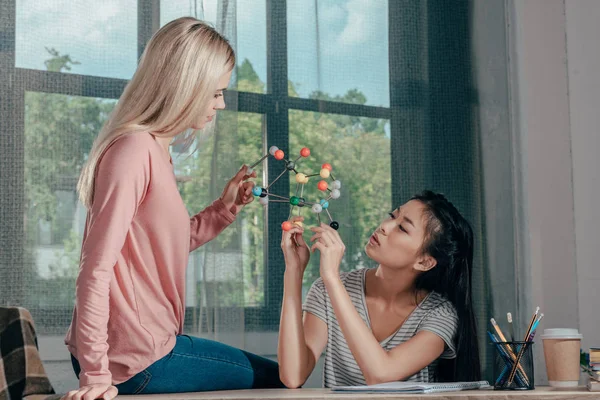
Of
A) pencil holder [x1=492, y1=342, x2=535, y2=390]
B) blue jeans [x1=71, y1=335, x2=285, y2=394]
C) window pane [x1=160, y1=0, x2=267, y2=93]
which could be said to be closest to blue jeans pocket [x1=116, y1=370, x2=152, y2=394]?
blue jeans [x1=71, y1=335, x2=285, y2=394]

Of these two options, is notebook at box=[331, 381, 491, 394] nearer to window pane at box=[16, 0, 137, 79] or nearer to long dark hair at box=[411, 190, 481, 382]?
long dark hair at box=[411, 190, 481, 382]

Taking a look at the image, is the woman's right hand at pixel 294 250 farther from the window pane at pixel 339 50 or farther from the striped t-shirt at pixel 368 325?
the window pane at pixel 339 50

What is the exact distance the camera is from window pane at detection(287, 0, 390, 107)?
8.07ft

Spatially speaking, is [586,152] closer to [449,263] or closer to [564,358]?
[449,263]

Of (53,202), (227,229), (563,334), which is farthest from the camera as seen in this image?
(227,229)

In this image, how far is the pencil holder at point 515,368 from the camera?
5.04 feet

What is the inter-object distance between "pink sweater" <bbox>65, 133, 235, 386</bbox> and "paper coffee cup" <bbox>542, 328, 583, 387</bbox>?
31.2 inches

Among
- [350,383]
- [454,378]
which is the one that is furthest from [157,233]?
[454,378]

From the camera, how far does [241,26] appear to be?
2371 mm

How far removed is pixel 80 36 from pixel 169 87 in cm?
82

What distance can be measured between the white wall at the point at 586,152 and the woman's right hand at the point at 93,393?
1.76 meters

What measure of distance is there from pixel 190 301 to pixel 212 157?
0.44 meters

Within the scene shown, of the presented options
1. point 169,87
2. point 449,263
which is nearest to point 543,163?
point 449,263

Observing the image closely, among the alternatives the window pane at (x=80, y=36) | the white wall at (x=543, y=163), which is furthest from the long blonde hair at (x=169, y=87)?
the white wall at (x=543, y=163)
